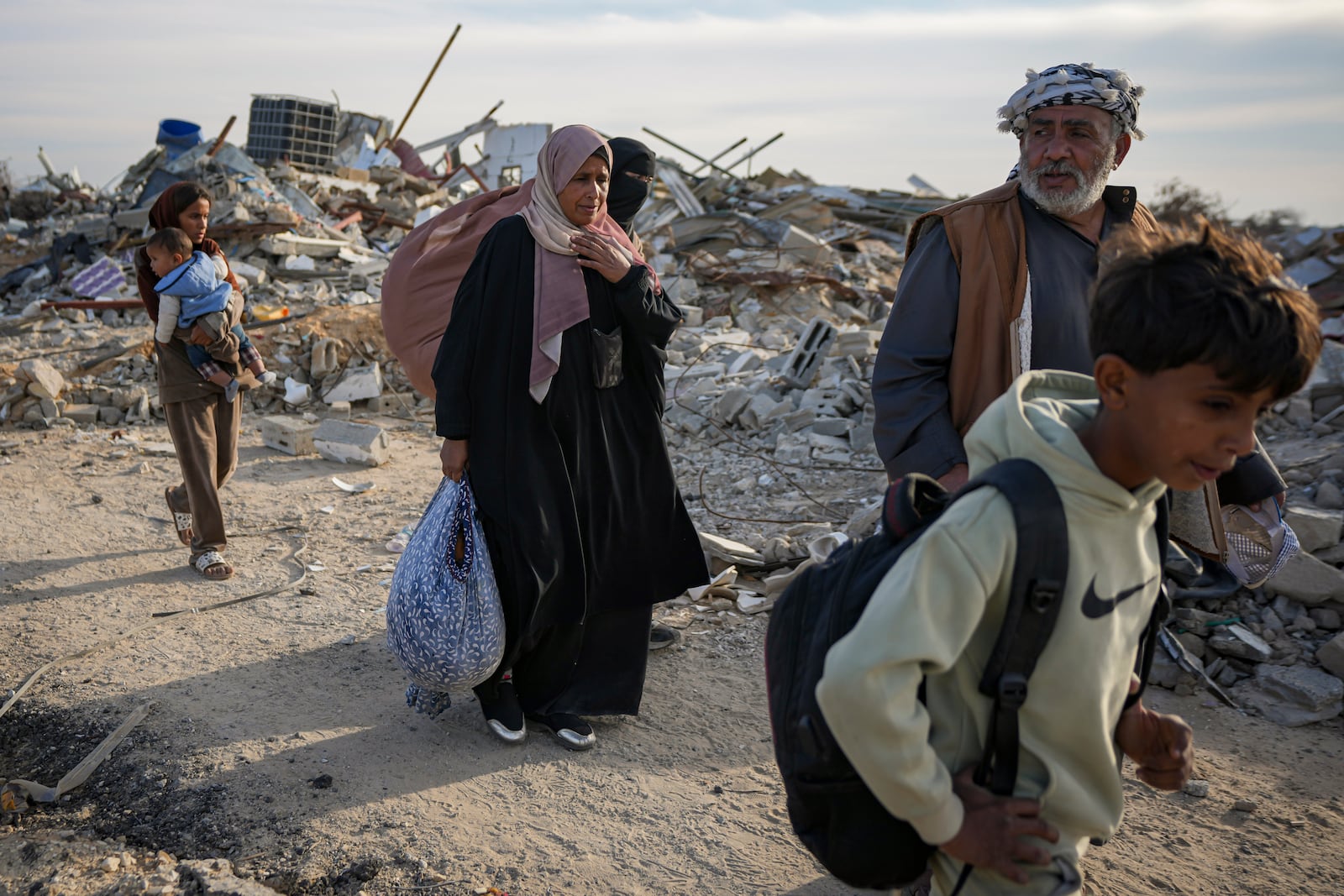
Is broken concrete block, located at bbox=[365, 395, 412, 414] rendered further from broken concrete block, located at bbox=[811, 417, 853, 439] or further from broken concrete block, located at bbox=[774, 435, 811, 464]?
broken concrete block, located at bbox=[811, 417, 853, 439]

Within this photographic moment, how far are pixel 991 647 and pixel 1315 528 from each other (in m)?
3.76

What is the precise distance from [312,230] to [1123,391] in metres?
14.6

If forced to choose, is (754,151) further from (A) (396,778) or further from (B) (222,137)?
(A) (396,778)

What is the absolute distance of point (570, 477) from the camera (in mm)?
3293

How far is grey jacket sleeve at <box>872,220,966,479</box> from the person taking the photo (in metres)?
2.67

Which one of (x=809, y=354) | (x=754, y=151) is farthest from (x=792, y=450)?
(x=754, y=151)

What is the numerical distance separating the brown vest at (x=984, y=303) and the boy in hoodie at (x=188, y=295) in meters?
3.63

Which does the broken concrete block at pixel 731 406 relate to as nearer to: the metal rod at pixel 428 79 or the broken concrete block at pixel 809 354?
the broken concrete block at pixel 809 354

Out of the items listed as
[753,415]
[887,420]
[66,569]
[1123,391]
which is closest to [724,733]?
[887,420]

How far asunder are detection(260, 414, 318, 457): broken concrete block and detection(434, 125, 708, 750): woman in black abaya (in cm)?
474

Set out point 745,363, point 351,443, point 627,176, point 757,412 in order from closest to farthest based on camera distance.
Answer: point 627,176, point 351,443, point 757,412, point 745,363

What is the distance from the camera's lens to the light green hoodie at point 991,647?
1265 mm

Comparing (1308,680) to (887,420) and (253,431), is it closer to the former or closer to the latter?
(887,420)

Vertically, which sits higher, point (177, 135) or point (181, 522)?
point (177, 135)
